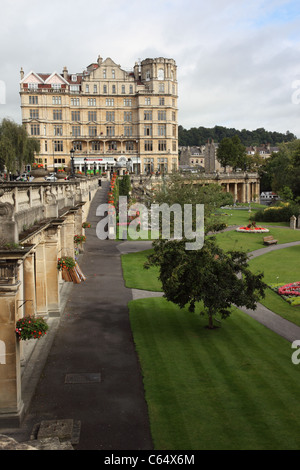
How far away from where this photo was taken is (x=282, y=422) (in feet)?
43.5

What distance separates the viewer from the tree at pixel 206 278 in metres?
19.8

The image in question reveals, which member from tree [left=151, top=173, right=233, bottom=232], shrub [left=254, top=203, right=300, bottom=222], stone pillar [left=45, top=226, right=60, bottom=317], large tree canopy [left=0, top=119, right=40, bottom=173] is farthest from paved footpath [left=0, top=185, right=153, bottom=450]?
shrub [left=254, top=203, right=300, bottom=222]

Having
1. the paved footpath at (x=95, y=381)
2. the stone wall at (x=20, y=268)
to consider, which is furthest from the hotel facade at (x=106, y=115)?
the paved footpath at (x=95, y=381)

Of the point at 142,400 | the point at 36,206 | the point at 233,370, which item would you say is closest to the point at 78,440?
the point at 142,400

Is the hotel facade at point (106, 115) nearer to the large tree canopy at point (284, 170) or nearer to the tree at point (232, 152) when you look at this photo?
the tree at point (232, 152)

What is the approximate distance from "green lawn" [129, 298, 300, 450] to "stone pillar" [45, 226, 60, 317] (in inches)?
155

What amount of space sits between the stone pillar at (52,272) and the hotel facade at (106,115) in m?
79.6

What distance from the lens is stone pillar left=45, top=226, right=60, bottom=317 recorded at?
22.6m

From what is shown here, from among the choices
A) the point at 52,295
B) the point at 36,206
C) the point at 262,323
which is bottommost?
the point at 262,323

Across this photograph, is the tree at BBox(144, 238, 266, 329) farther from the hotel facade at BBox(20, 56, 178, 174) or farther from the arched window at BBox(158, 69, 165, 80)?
the arched window at BBox(158, 69, 165, 80)

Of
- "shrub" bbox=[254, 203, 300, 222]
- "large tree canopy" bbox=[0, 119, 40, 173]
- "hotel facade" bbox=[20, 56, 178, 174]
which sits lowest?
"shrub" bbox=[254, 203, 300, 222]

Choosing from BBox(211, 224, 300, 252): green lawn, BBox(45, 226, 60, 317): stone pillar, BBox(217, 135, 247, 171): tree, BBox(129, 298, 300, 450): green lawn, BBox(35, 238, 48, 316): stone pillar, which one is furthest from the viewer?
BBox(217, 135, 247, 171): tree

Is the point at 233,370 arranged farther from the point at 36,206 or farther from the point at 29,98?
the point at 29,98

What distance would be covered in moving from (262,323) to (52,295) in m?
10.7
